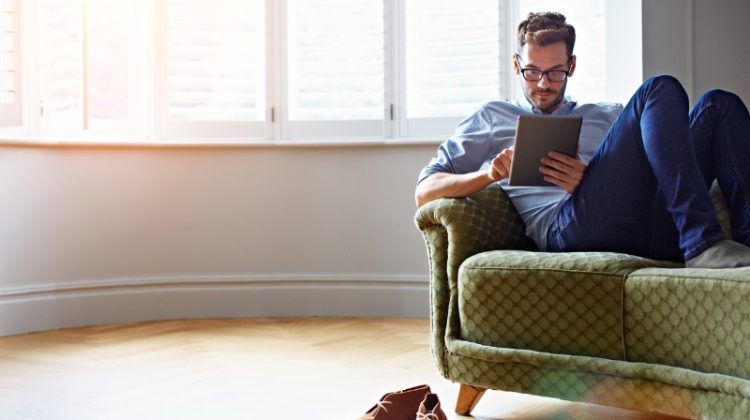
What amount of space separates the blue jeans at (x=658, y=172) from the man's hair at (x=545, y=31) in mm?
345

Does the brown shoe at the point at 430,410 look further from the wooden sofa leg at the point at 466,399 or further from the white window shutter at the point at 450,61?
the white window shutter at the point at 450,61

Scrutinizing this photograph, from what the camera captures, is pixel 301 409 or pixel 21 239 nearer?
pixel 301 409

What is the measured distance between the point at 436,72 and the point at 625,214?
2.04 metres

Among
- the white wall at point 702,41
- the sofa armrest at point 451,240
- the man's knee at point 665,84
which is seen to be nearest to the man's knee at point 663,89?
the man's knee at point 665,84

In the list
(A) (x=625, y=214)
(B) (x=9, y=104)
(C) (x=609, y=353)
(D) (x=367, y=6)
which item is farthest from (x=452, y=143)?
(B) (x=9, y=104)

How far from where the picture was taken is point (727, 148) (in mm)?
2090

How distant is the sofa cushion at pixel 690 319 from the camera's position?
5.74 ft

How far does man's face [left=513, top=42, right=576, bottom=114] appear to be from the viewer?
7.77 feet

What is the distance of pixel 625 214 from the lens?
2.13 meters

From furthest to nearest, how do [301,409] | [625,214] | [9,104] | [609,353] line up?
[9,104]
[301,409]
[625,214]
[609,353]

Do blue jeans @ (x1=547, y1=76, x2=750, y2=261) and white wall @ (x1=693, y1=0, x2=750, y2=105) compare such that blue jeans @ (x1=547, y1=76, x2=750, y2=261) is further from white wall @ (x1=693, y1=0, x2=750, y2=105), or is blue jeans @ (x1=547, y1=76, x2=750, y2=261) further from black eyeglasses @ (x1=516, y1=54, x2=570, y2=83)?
white wall @ (x1=693, y1=0, x2=750, y2=105)

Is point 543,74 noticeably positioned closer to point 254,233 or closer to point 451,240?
point 451,240

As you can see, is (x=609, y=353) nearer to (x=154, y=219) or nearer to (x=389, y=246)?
(x=389, y=246)

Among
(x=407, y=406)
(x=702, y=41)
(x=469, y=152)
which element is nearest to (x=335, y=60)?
(x=702, y=41)
